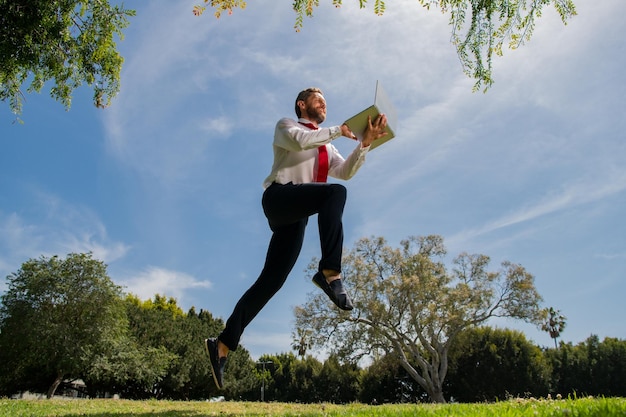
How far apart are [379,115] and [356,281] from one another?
3045 centimetres

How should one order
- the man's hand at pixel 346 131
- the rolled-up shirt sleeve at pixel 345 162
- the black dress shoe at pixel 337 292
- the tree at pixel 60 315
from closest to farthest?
the black dress shoe at pixel 337 292, the man's hand at pixel 346 131, the rolled-up shirt sleeve at pixel 345 162, the tree at pixel 60 315

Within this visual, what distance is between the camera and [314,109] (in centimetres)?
399

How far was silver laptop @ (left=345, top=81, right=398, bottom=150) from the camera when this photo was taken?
3465mm

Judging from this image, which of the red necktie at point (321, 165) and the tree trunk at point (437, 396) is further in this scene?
the tree trunk at point (437, 396)

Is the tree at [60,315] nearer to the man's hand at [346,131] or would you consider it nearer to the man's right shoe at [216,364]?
the man's right shoe at [216,364]

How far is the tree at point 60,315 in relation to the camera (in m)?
24.4

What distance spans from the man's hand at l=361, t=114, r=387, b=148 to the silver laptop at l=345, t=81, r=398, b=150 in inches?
1.3

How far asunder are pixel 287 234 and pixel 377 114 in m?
1.25

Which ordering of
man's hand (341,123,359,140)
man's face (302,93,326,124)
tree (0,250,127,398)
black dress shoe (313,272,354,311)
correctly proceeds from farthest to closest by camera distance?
tree (0,250,127,398), man's face (302,93,326,124), man's hand (341,123,359,140), black dress shoe (313,272,354,311)

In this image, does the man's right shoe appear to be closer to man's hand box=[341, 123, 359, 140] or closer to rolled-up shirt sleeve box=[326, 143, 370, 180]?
rolled-up shirt sleeve box=[326, 143, 370, 180]

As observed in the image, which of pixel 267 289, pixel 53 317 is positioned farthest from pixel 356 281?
pixel 267 289

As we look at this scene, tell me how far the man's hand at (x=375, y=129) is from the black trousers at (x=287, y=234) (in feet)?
1.58

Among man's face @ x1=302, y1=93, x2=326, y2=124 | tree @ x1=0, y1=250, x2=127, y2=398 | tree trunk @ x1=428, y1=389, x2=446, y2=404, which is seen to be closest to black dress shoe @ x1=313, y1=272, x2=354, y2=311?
man's face @ x1=302, y1=93, x2=326, y2=124

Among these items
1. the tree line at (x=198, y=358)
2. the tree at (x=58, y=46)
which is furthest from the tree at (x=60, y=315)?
the tree at (x=58, y=46)
